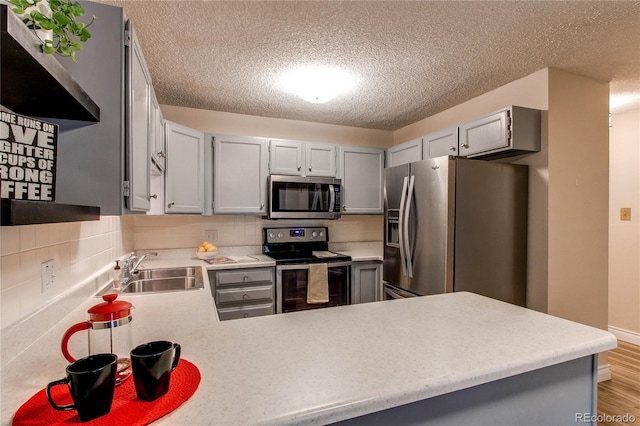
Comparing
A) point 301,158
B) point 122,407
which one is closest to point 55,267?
point 122,407

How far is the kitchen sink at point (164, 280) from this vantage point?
2.26 metres

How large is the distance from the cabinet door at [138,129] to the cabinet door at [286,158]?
1.65 m

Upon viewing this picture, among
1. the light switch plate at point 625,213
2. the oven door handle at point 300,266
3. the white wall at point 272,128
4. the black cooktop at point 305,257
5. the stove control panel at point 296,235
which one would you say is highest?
the white wall at point 272,128

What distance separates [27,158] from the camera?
2.42 feet

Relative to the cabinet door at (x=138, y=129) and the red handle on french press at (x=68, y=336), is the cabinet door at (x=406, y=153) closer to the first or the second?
the cabinet door at (x=138, y=129)

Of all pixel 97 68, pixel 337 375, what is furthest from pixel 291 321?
pixel 97 68

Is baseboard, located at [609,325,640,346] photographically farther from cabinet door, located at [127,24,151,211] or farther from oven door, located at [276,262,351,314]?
cabinet door, located at [127,24,151,211]

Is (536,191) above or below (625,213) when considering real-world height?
above

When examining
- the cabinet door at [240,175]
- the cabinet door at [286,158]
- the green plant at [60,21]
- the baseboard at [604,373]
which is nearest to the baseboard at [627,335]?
the baseboard at [604,373]

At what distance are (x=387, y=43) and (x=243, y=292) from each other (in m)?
2.25

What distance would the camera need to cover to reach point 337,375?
2.54 ft

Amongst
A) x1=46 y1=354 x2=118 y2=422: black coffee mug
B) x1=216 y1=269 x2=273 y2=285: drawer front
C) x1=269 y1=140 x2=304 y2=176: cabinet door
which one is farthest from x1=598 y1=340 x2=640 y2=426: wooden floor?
x1=269 y1=140 x2=304 y2=176: cabinet door

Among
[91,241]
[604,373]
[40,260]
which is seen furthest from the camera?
[604,373]

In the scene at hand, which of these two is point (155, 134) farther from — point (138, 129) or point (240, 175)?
point (240, 175)
